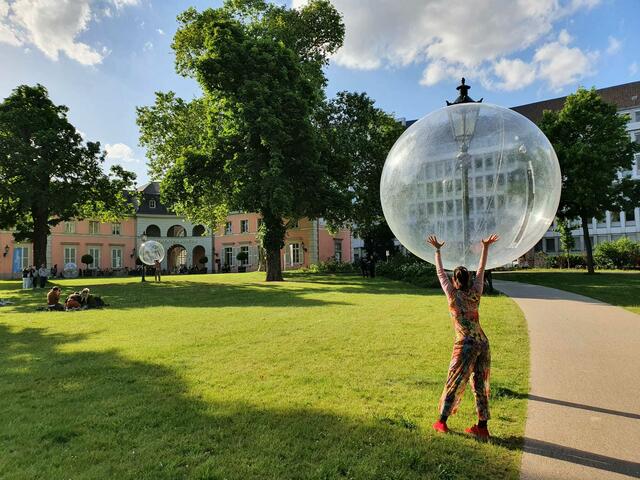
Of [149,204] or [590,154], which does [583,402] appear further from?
[149,204]

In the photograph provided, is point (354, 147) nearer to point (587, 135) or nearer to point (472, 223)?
point (587, 135)

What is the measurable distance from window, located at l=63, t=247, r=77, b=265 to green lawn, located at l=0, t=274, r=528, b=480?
55313 mm

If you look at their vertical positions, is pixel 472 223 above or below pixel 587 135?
below

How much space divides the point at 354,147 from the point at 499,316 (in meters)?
22.8

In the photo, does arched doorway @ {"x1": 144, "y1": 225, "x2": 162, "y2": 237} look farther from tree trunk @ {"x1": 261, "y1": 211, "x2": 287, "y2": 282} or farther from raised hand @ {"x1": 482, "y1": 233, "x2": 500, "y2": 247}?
raised hand @ {"x1": 482, "y1": 233, "x2": 500, "y2": 247}

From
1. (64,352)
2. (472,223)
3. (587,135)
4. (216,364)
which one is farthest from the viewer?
(587,135)

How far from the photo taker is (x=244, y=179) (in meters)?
27.2

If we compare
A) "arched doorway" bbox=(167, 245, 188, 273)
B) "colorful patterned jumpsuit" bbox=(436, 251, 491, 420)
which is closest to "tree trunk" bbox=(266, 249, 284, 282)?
"colorful patterned jumpsuit" bbox=(436, 251, 491, 420)

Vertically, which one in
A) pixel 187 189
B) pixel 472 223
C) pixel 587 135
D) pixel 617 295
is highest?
pixel 587 135

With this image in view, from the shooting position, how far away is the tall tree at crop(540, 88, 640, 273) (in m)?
26.7

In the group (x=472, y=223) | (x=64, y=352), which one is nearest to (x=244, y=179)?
(x=64, y=352)

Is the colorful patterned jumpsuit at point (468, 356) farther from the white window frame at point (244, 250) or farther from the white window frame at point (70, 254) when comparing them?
the white window frame at point (70, 254)

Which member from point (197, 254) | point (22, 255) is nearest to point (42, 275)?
point (22, 255)

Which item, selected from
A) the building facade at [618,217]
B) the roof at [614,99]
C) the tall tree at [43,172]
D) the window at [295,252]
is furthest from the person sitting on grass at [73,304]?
the roof at [614,99]
